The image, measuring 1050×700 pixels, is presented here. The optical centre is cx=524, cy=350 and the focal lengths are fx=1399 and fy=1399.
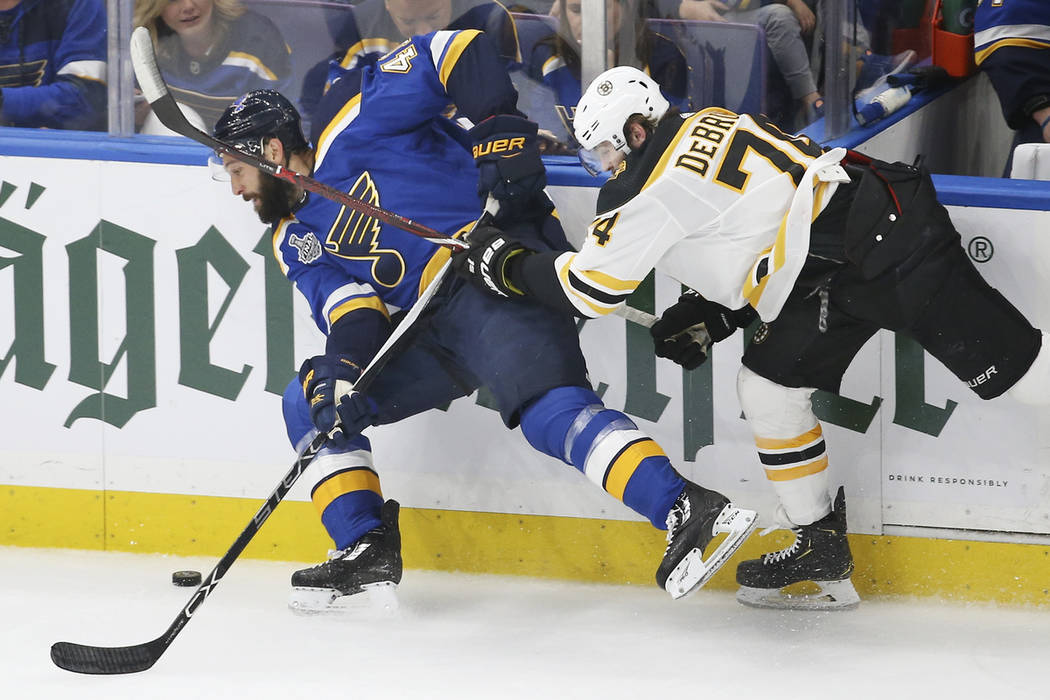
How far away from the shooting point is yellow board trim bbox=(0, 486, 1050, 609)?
9.62ft

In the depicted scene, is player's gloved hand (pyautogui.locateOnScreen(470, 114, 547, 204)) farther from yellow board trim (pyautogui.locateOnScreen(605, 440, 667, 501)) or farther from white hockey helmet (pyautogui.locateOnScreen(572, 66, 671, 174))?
yellow board trim (pyautogui.locateOnScreen(605, 440, 667, 501))

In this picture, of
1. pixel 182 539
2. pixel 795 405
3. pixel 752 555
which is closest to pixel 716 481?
pixel 752 555

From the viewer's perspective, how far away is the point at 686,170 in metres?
2.45

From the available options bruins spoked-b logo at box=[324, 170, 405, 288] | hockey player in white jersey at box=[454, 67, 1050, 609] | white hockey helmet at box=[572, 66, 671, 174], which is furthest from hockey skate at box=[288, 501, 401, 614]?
white hockey helmet at box=[572, 66, 671, 174]

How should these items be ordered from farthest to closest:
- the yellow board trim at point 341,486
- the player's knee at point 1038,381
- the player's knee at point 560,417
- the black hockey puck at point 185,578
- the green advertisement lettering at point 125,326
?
the green advertisement lettering at point 125,326, the black hockey puck at point 185,578, the yellow board trim at point 341,486, the player's knee at point 560,417, the player's knee at point 1038,381

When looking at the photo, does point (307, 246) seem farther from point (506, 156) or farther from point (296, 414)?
point (506, 156)

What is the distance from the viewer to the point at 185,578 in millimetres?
3195

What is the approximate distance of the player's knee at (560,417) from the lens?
2.72 meters

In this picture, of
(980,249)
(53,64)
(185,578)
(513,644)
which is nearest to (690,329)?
(980,249)

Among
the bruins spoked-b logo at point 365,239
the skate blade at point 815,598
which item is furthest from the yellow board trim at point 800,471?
the bruins spoked-b logo at point 365,239

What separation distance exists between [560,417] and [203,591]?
0.79m

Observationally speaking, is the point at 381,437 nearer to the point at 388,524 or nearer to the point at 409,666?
the point at 388,524

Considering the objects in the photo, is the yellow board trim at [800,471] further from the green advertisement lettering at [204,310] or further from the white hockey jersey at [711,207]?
the green advertisement lettering at [204,310]

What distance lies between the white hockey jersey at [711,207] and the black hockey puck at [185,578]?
1.23 meters
